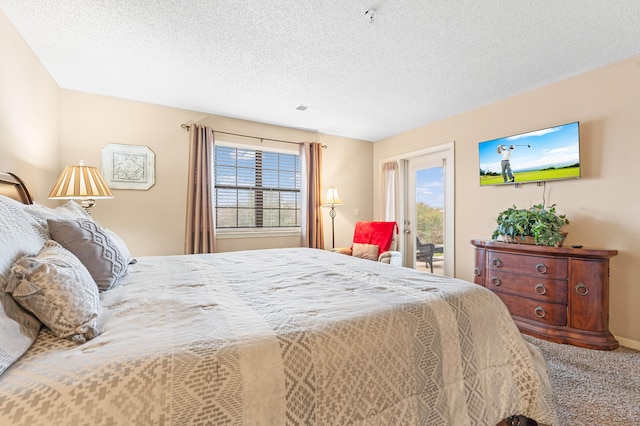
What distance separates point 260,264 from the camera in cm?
205

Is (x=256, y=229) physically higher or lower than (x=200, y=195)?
lower

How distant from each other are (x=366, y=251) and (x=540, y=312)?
6.24 ft

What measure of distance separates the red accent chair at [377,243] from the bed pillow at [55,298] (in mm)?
2975

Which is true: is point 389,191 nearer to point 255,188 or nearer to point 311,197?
point 311,197

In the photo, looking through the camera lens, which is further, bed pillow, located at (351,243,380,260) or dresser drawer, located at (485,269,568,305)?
bed pillow, located at (351,243,380,260)

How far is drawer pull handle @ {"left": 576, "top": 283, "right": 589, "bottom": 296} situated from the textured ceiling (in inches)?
79.6

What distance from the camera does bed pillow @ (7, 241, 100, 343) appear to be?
81cm

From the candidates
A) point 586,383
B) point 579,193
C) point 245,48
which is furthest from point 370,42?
point 586,383

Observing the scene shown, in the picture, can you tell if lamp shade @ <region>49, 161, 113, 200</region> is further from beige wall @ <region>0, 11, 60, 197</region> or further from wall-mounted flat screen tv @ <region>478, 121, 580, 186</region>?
wall-mounted flat screen tv @ <region>478, 121, 580, 186</region>

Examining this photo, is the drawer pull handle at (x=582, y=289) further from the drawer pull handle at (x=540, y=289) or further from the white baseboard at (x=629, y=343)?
the white baseboard at (x=629, y=343)

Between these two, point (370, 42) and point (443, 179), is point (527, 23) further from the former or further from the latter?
point (443, 179)

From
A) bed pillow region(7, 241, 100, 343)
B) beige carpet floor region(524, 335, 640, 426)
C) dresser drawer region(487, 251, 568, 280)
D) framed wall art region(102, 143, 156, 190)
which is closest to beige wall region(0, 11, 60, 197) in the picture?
framed wall art region(102, 143, 156, 190)

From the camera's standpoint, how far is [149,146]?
337cm

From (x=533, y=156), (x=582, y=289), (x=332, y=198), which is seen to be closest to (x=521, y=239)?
(x=582, y=289)
